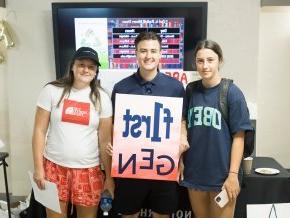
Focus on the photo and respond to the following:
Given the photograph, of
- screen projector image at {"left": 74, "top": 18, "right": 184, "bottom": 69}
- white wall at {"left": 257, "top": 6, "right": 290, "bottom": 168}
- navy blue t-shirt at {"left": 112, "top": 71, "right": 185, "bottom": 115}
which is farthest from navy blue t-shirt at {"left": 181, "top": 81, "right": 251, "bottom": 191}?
white wall at {"left": 257, "top": 6, "right": 290, "bottom": 168}

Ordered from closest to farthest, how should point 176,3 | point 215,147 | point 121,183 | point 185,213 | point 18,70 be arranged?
point 215,147 < point 121,183 < point 185,213 < point 176,3 < point 18,70

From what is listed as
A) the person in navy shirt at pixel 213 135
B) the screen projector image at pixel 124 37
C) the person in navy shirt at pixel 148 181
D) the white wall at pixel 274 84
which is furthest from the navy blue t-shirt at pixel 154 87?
the white wall at pixel 274 84

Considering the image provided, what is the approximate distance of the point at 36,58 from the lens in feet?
10.1

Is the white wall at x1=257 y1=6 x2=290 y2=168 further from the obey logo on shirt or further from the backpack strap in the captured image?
the obey logo on shirt

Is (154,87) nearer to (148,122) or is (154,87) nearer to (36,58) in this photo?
(148,122)

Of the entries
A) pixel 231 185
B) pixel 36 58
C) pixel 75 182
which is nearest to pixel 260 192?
pixel 231 185

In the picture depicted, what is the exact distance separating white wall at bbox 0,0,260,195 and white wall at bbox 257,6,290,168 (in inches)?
44.7

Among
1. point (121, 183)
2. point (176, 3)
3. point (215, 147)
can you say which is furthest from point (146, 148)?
point (176, 3)

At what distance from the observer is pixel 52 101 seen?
76.5 inches

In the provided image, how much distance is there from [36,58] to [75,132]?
4.57ft

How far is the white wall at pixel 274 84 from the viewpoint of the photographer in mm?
3932

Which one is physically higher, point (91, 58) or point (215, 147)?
point (91, 58)

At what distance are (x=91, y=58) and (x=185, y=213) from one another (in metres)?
1.35

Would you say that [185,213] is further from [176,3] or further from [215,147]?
[176,3]
